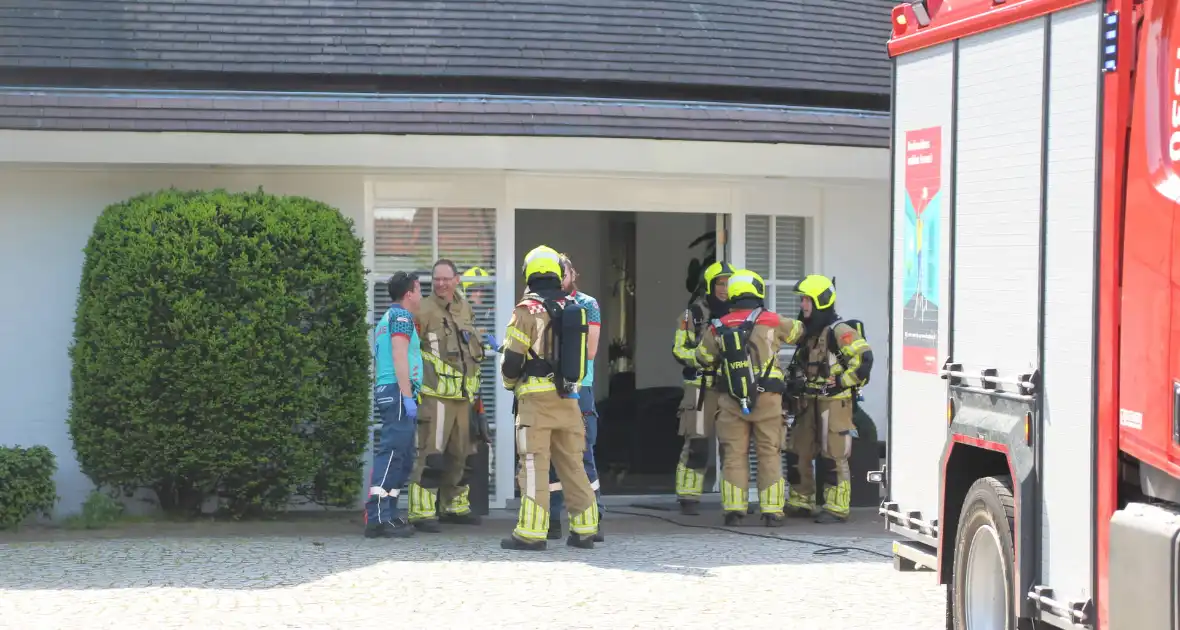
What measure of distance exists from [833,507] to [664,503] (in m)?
1.68

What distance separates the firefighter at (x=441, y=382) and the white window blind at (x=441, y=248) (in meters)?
1.01

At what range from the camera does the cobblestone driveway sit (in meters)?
7.82

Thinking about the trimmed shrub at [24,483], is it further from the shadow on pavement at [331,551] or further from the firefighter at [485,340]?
the firefighter at [485,340]

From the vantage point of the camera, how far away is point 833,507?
38.4 feet

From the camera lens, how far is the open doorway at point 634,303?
14914mm

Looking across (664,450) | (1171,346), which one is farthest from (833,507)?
(1171,346)

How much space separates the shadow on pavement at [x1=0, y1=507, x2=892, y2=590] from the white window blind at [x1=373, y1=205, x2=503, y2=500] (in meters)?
1.61

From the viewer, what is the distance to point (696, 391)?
474 inches

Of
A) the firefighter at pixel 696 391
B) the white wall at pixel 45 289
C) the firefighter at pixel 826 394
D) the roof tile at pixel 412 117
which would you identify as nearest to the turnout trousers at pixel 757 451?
the firefighter at pixel 696 391

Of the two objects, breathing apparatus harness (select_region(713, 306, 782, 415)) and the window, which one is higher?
the window

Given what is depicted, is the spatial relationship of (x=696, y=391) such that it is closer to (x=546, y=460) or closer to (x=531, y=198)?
(x=531, y=198)

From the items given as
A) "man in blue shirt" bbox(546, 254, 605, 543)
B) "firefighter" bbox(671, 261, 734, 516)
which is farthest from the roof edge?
"man in blue shirt" bbox(546, 254, 605, 543)

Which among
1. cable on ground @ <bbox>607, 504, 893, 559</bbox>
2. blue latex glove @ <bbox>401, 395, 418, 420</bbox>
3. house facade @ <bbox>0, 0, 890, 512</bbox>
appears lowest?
cable on ground @ <bbox>607, 504, 893, 559</bbox>

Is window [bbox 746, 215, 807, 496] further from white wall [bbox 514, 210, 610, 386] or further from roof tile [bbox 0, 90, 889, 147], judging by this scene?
white wall [bbox 514, 210, 610, 386]
